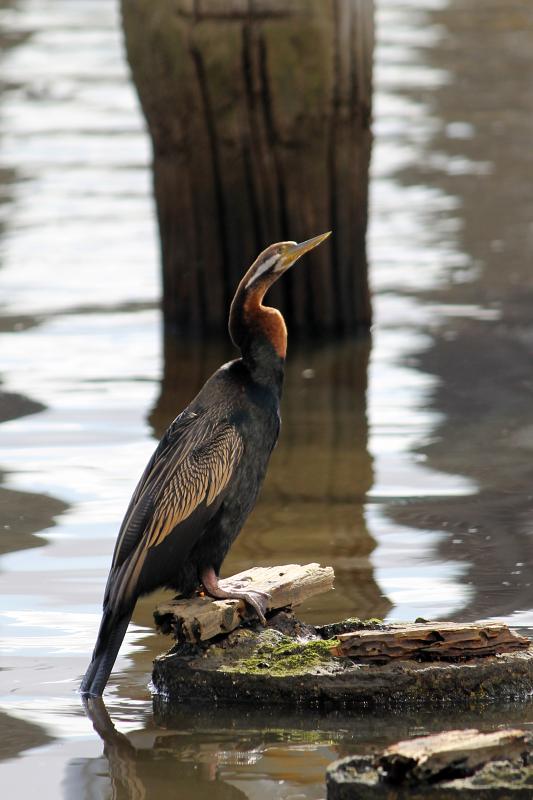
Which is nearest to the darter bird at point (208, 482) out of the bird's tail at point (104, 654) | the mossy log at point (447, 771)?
the bird's tail at point (104, 654)

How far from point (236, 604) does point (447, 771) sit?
1258 mm

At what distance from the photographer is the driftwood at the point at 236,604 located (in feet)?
16.3

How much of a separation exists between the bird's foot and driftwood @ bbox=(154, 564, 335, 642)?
0.02 metres

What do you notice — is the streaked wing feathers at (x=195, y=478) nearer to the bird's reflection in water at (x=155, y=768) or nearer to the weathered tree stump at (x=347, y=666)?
the weathered tree stump at (x=347, y=666)

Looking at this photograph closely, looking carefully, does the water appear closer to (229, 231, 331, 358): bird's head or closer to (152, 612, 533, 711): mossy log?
(152, 612, 533, 711): mossy log

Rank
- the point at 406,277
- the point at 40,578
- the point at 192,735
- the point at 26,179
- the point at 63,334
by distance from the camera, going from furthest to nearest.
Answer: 1. the point at 26,179
2. the point at 406,277
3. the point at 63,334
4. the point at 40,578
5. the point at 192,735

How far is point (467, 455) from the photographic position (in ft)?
23.9

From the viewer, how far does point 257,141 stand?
863 cm

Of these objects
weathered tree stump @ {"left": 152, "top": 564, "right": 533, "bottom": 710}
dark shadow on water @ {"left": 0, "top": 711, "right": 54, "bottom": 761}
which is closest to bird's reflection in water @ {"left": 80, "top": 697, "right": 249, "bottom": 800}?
dark shadow on water @ {"left": 0, "top": 711, "right": 54, "bottom": 761}

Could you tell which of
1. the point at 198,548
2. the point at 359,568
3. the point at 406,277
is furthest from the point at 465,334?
the point at 198,548

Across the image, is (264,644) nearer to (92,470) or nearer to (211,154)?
(92,470)

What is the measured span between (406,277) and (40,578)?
15.8ft

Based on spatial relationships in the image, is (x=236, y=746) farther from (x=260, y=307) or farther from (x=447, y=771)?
(x=260, y=307)

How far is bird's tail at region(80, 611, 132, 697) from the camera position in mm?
4930
